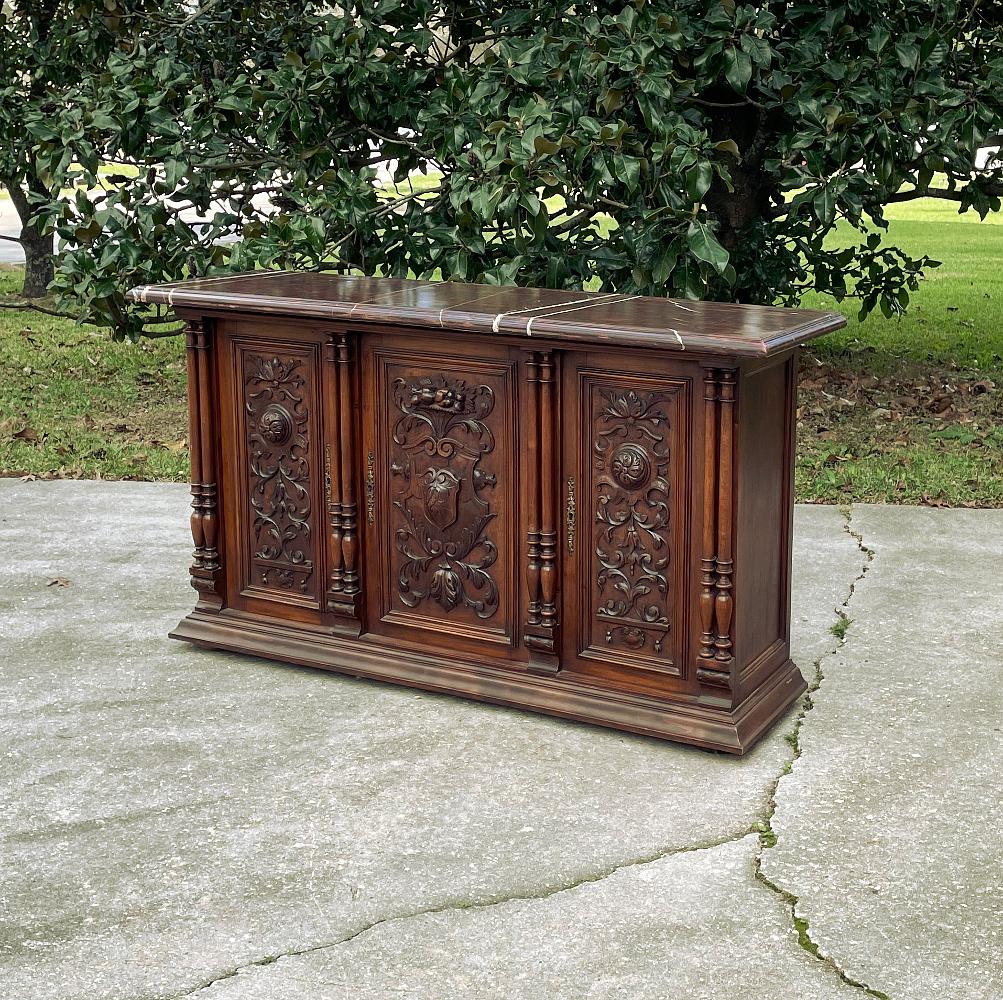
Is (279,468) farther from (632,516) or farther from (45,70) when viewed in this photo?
(45,70)

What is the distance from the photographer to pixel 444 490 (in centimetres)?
471

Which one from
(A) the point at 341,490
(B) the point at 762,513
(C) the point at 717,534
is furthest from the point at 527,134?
(C) the point at 717,534

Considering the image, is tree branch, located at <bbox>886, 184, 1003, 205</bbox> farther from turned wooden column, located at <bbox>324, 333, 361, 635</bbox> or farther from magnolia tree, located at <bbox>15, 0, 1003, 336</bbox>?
turned wooden column, located at <bbox>324, 333, 361, 635</bbox>

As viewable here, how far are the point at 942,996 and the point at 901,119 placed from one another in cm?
447

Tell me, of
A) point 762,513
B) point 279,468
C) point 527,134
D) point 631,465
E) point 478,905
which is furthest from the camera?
point 527,134

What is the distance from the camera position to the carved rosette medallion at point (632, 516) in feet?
14.2

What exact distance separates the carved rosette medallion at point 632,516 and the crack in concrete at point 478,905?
2.59 ft

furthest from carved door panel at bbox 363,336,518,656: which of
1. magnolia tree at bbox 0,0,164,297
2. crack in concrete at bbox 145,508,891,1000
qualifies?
magnolia tree at bbox 0,0,164,297

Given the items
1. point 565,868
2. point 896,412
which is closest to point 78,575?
point 565,868

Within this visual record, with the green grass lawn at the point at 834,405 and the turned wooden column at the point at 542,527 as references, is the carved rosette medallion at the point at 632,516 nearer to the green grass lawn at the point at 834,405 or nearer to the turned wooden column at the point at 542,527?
the turned wooden column at the point at 542,527

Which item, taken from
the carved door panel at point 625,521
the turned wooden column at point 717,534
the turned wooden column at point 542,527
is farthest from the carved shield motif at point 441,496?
the turned wooden column at point 717,534

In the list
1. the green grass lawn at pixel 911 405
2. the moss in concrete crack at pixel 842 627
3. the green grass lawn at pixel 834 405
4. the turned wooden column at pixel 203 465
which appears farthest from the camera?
the green grass lawn at pixel 834 405

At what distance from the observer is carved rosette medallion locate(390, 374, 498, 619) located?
15.2ft

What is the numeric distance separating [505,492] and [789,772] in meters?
1.19
